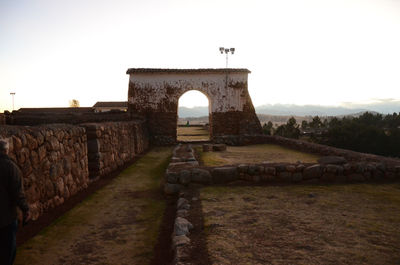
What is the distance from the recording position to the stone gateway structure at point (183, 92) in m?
18.1

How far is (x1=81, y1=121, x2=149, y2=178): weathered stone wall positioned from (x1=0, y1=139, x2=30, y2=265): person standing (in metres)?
4.91

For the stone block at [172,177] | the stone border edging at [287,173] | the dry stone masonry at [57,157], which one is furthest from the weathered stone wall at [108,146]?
the stone block at [172,177]

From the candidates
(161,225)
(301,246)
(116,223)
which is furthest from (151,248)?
(301,246)

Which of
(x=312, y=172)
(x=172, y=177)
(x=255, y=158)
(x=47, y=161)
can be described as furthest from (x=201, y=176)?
(x=255, y=158)

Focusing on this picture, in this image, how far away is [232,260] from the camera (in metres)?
3.29

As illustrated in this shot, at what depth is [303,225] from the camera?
431 cm

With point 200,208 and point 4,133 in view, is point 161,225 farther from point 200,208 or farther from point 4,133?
point 4,133

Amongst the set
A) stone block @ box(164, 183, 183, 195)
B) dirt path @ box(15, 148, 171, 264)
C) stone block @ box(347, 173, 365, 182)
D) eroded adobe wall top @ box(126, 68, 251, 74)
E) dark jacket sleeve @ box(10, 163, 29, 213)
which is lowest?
dirt path @ box(15, 148, 171, 264)

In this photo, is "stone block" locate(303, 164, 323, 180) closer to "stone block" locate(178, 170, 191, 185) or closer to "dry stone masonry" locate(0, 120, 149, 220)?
"stone block" locate(178, 170, 191, 185)

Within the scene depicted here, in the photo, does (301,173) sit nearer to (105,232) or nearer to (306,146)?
(105,232)

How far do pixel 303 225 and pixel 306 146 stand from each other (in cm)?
887

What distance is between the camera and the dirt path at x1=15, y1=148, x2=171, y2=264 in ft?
12.5

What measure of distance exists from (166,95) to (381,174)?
43.4ft

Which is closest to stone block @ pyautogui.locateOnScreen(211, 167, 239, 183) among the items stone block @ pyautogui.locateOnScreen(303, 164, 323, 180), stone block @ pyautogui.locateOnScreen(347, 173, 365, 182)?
stone block @ pyautogui.locateOnScreen(303, 164, 323, 180)
